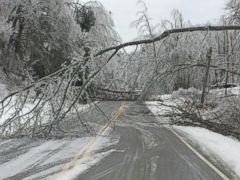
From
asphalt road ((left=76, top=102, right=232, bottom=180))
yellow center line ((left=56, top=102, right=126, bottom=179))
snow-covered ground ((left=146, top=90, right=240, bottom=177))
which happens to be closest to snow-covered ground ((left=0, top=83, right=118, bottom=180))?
yellow center line ((left=56, top=102, right=126, bottom=179))

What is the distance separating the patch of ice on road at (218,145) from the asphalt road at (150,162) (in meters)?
0.55

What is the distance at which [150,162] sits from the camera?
11.5m

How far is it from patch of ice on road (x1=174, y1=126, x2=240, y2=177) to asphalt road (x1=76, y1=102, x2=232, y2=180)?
55cm

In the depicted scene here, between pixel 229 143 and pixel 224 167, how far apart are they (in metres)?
3.57

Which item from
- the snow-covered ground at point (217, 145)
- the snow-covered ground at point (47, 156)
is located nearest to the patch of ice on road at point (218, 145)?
the snow-covered ground at point (217, 145)

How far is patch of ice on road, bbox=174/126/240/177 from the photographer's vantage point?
11.8 meters

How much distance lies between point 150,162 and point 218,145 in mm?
3487

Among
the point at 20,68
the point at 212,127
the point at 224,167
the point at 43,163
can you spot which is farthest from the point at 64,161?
the point at 20,68

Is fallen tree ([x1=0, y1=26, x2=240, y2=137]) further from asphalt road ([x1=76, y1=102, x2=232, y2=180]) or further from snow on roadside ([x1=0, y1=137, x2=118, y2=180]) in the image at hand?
asphalt road ([x1=76, y1=102, x2=232, y2=180])

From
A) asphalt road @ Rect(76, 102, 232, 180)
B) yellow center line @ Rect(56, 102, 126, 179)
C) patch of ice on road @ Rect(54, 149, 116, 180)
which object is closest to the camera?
patch of ice on road @ Rect(54, 149, 116, 180)

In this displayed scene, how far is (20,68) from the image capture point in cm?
3462

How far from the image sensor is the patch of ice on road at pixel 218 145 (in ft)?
38.6

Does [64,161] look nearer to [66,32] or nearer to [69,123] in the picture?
[69,123]

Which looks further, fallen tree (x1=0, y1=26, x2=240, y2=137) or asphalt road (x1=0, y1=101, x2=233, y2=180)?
fallen tree (x1=0, y1=26, x2=240, y2=137)
